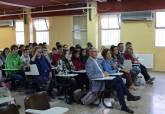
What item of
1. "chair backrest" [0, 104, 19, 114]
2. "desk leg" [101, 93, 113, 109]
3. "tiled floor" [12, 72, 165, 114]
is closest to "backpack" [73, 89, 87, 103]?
"tiled floor" [12, 72, 165, 114]

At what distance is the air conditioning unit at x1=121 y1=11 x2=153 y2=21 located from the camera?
10.00m

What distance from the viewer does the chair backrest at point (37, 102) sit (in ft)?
9.52

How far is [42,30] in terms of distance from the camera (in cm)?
1284

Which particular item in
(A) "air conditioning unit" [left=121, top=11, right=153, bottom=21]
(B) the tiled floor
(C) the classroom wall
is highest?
(A) "air conditioning unit" [left=121, top=11, right=153, bottom=21]

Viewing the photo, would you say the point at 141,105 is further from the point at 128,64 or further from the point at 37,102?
the point at 37,102

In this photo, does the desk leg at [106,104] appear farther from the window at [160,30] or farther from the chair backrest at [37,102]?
the window at [160,30]

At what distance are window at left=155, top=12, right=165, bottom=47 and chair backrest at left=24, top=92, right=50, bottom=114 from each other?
26.0 ft

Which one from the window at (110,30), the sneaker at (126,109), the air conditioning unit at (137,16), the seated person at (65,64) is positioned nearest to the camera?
the sneaker at (126,109)

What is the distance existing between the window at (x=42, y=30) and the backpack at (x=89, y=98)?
7673 mm

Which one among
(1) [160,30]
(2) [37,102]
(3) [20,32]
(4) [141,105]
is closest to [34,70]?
(4) [141,105]

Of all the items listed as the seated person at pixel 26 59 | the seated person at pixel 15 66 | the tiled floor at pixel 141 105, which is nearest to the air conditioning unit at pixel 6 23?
the seated person at pixel 26 59

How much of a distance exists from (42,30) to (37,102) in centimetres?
1012

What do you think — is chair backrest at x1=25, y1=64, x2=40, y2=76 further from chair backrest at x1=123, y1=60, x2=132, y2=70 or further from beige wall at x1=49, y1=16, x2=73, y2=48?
beige wall at x1=49, y1=16, x2=73, y2=48

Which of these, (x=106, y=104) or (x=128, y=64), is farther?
(x=128, y=64)
